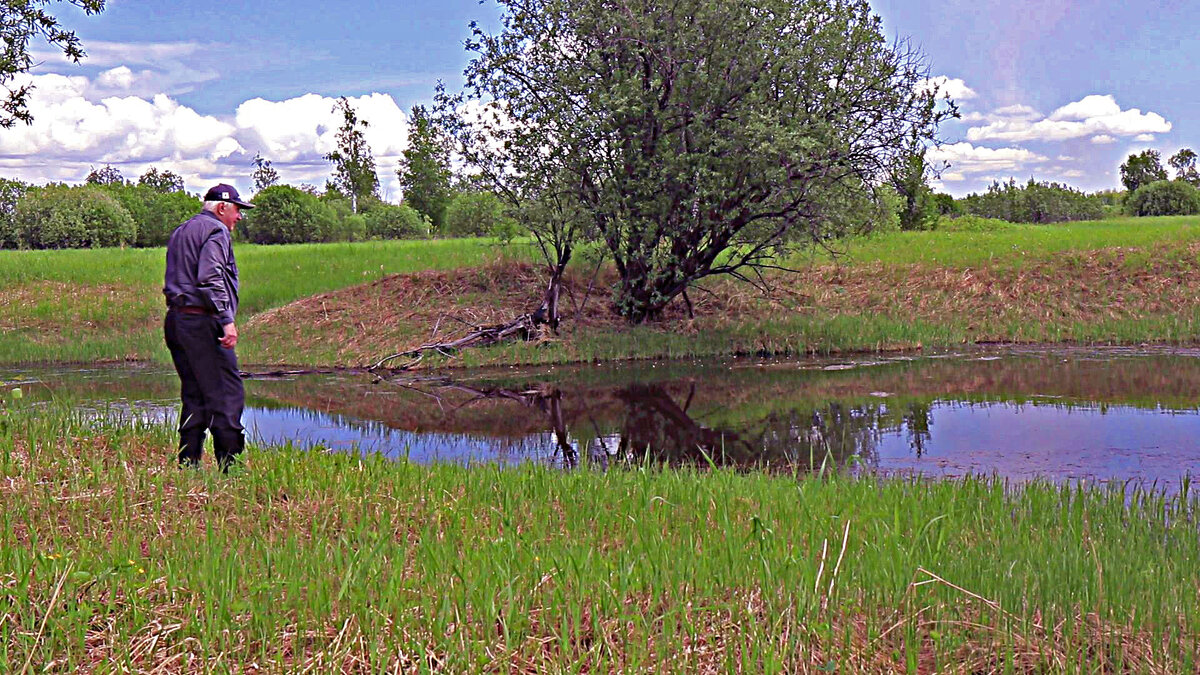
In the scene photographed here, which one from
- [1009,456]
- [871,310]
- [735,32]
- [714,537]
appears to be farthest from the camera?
[871,310]

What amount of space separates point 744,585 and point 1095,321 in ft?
61.7

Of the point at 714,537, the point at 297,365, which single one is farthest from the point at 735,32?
the point at 714,537

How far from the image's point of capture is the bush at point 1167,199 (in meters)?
55.2

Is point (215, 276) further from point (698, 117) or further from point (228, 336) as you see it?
point (698, 117)

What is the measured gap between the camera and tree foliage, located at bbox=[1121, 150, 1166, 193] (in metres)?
74.5

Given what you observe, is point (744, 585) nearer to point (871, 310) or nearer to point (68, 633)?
point (68, 633)

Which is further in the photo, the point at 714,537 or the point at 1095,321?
the point at 1095,321

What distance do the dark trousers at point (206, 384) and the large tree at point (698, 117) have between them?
9975mm

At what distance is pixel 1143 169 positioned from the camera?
7538 cm

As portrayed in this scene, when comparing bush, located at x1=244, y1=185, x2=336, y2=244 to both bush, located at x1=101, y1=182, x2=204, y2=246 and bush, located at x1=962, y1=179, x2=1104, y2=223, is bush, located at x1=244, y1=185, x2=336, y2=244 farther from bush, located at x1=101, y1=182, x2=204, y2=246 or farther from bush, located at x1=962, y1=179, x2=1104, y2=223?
bush, located at x1=962, y1=179, x2=1104, y2=223

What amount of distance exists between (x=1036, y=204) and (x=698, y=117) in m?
57.4

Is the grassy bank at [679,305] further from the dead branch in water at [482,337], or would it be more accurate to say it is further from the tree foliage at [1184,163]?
the tree foliage at [1184,163]

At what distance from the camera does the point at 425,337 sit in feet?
65.4

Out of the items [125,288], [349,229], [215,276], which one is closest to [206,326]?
[215,276]
